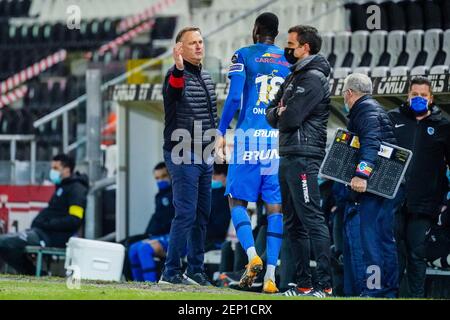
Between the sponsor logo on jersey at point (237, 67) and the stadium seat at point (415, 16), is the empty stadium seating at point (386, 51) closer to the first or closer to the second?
the stadium seat at point (415, 16)

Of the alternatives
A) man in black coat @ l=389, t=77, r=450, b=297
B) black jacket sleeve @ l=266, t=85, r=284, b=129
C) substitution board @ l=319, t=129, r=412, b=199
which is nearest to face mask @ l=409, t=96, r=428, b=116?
man in black coat @ l=389, t=77, r=450, b=297

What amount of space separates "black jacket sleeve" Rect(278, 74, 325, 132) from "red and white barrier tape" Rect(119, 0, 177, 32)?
13.3 metres

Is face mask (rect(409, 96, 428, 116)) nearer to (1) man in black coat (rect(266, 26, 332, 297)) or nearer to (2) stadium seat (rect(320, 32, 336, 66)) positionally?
(1) man in black coat (rect(266, 26, 332, 297))

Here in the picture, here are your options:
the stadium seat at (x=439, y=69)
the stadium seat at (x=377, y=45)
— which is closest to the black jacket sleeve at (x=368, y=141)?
the stadium seat at (x=439, y=69)

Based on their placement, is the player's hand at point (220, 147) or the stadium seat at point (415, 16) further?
the stadium seat at point (415, 16)

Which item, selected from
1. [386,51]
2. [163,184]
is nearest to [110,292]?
[163,184]

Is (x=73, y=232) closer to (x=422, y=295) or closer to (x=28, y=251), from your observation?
(x=28, y=251)

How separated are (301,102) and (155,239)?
4739 millimetres

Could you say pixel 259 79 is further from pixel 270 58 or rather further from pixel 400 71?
pixel 400 71

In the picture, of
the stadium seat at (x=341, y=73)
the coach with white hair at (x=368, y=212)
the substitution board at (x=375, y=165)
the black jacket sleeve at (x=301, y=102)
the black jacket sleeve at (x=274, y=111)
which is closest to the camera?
the black jacket sleeve at (x=301, y=102)

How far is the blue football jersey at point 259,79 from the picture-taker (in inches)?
404

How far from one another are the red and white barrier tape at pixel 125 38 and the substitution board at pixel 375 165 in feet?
38.8

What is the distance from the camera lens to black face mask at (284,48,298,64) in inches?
394

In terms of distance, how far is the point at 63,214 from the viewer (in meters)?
14.8
